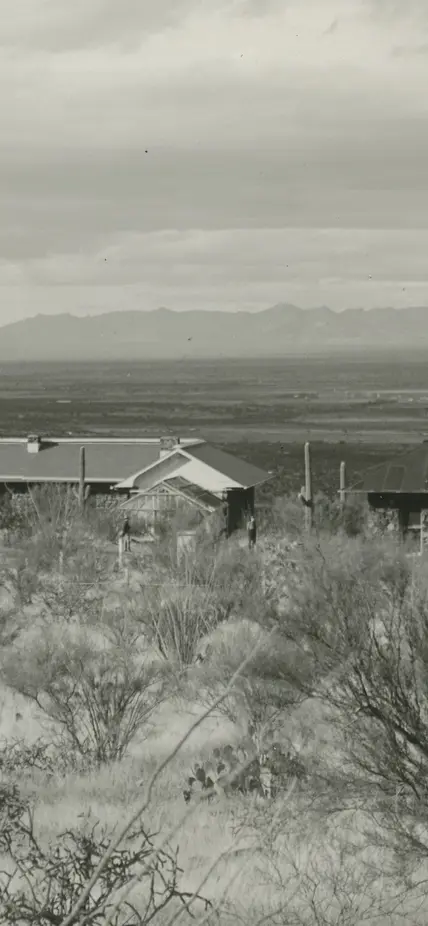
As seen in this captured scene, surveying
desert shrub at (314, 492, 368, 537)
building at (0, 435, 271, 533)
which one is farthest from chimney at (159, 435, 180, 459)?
desert shrub at (314, 492, 368, 537)

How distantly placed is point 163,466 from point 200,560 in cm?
1501

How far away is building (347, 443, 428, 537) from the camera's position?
3391 centimetres

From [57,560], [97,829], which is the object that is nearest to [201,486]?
[57,560]

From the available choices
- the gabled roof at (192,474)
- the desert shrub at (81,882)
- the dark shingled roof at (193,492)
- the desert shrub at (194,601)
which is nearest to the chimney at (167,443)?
the gabled roof at (192,474)

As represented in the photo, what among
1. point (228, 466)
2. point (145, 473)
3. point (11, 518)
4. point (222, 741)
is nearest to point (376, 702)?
point (222, 741)

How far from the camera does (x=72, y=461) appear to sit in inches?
1672

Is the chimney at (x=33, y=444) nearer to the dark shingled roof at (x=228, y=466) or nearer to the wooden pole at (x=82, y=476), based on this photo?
Result: the wooden pole at (x=82, y=476)

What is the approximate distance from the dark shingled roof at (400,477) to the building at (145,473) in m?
4.64

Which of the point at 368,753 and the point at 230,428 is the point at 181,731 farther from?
the point at 230,428

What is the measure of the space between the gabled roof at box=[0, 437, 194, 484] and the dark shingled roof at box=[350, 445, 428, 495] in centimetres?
961

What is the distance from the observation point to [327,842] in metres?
11.1

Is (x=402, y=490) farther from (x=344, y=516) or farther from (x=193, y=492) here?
(x=193, y=492)

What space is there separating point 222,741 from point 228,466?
939 inches

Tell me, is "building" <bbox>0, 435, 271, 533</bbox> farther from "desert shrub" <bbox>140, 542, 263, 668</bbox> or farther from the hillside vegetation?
"desert shrub" <bbox>140, 542, 263, 668</bbox>
